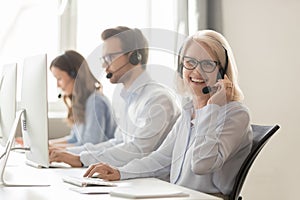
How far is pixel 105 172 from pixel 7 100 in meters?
0.59

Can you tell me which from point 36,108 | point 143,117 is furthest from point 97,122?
point 36,108

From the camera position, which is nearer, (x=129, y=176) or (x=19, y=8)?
(x=129, y=176)

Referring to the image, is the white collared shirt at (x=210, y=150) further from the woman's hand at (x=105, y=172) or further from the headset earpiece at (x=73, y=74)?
the headset earpiece at (x=73, y=74)

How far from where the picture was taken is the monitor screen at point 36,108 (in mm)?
1935

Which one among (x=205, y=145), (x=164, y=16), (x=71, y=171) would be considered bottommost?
(x=71, y=171)

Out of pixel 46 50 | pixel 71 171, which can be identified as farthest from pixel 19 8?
pixel 71 171

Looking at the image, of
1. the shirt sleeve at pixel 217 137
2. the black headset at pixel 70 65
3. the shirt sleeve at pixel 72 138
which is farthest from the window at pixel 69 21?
the shirt sleeve at pixel 217 137

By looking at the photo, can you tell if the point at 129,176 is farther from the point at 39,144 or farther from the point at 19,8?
the point at 19,8

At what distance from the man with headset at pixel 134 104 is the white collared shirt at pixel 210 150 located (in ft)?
0.47

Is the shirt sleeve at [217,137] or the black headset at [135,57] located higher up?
the black headset at [135,57]

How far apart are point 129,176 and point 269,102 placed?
1.35 m

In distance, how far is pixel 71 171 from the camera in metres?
2.30

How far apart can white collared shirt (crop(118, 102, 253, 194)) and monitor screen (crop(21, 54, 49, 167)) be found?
0.30 meters

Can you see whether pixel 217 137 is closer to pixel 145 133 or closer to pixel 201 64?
pixel 201 64
